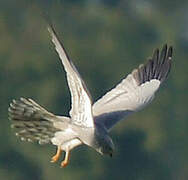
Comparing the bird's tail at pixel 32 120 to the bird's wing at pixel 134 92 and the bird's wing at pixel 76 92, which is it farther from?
the bird's wing at pixel 134 92

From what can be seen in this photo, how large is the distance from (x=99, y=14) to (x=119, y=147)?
7977 mm

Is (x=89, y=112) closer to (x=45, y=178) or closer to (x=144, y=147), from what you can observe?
(x=45, y=178)

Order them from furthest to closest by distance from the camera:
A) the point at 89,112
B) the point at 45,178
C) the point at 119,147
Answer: the point at 119,147, the point at 45,178, the point at 89,112

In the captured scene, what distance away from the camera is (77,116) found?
10.8m

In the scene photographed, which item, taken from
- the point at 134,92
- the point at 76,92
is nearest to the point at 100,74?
the point at 134,92

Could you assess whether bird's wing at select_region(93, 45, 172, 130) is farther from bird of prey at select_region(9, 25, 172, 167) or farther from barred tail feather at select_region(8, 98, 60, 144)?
barred tail feather at select_region(8, 98, 60, 144)

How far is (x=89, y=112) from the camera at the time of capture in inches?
421

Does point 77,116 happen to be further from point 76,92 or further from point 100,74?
point 100,74

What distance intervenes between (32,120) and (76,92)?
0.69m

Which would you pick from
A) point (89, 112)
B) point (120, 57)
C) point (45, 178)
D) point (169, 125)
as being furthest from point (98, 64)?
point (89, 112)

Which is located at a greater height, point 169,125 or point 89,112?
point 89,112

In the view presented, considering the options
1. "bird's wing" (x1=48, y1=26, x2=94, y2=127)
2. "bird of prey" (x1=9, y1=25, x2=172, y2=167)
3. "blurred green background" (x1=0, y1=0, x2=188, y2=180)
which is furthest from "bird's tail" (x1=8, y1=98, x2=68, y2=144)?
"blurred green background" (x1=0, y1=0, x2=188, y2=180)

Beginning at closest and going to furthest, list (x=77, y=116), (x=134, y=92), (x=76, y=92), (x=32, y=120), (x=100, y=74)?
(x=76, y=92) < (x=77, y=116) < (x=32, y=120) < (x=134, y=92) < (x=100, y=74)

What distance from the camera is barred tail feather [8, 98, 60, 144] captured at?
11.1 metres
